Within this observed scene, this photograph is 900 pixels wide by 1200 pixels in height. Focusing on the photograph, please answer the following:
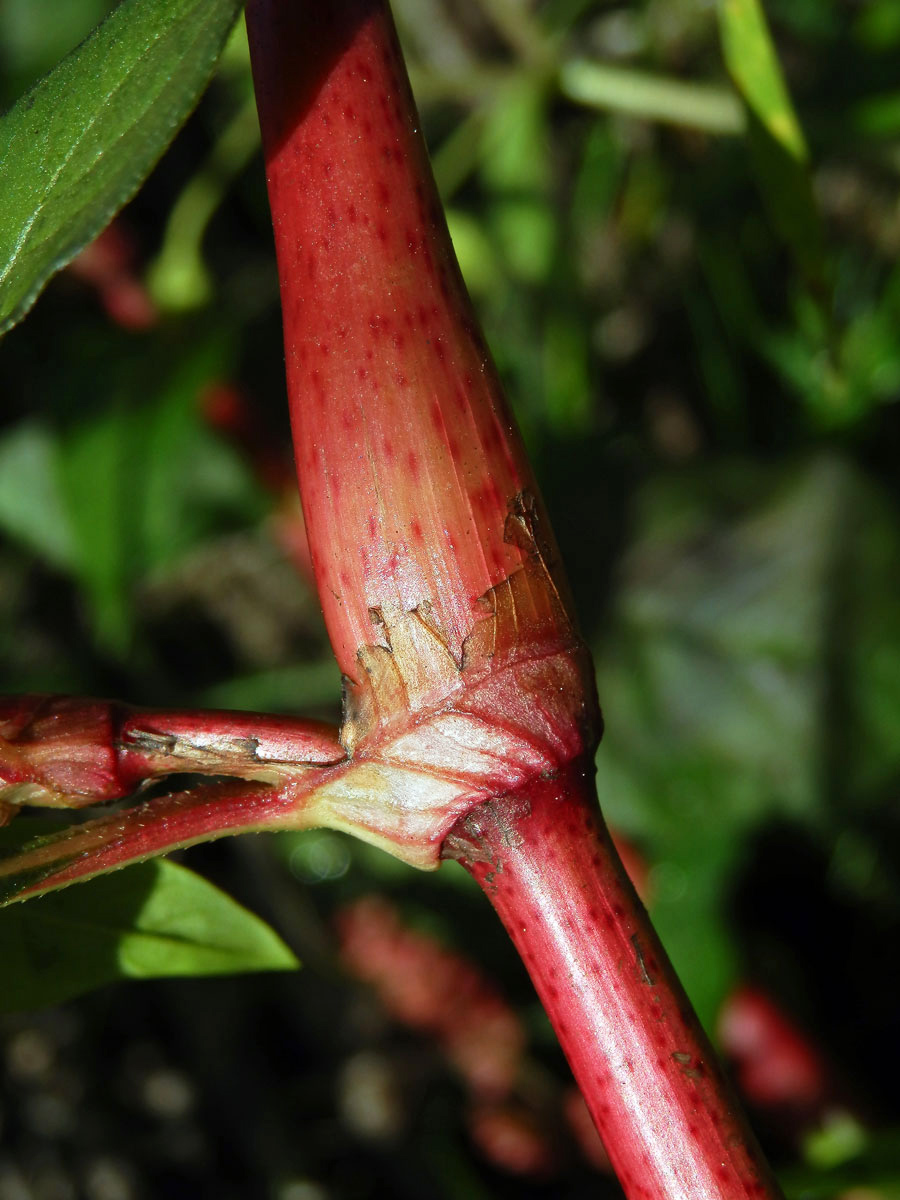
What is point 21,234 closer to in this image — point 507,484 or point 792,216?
point 507,484

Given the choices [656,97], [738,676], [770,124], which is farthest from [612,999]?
[656,97]

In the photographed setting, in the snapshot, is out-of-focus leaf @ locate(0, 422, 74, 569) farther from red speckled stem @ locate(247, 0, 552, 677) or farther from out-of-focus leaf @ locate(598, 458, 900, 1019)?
red speckled stem @ locate(247, 0, 552, 677)

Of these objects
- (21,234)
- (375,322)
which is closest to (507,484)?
(375,322)

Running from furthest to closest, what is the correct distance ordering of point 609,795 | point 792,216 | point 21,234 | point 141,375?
point 609,795, point 141,375, point 792,216, point 21,234

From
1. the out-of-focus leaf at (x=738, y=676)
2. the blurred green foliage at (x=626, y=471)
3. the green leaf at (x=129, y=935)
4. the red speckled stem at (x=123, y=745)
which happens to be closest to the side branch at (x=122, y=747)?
the red speckled stem at (x=123, y=745)

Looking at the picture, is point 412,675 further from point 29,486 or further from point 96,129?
point 29,486

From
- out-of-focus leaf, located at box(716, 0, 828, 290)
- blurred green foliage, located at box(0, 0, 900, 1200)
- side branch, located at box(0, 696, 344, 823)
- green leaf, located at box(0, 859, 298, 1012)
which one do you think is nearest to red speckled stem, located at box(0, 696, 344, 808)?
side branch, located at box(0, 696, 344, 823)
